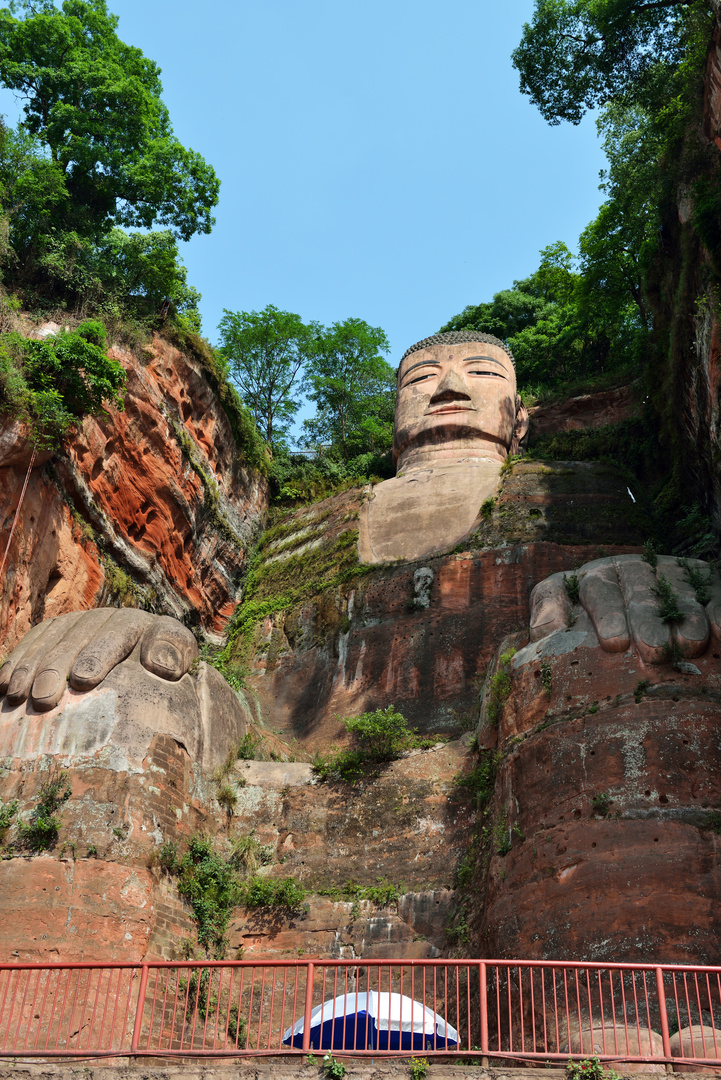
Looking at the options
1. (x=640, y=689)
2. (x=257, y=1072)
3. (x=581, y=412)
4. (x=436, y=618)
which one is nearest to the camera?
(x=257, y=1072)

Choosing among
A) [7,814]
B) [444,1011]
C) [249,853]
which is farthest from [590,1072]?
[7,814]

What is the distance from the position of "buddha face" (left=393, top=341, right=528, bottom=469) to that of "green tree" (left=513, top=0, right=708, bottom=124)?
22.3 ft

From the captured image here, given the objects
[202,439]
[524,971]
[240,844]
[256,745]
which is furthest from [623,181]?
[524,971]

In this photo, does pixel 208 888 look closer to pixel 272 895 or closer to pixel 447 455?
pixel 272 895

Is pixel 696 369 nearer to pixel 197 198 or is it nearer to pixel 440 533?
pixel 440 533

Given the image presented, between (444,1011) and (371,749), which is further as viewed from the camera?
(371,749)

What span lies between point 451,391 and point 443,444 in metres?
1.33

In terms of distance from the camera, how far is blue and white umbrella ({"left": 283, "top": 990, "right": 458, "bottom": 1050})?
8766 millimetres

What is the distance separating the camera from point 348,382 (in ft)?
119

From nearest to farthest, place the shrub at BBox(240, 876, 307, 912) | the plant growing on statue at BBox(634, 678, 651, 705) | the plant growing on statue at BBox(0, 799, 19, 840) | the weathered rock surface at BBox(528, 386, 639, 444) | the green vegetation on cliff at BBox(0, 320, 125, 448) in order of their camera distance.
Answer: the plant growing on statue at BBox(634, 678, 651, 705) → the plant growing on statue at BBox(0, 799, 19, 840) → the shrub at BBox(240, 876, 307, 912) → the green vegetation on cliff at BBox(0, 320, 125, 448) → the weathered rock surface at BBox(528, 386, 639, 444)

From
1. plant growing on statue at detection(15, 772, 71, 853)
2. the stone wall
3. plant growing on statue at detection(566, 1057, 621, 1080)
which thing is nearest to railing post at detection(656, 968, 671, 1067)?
plant growing on statue at detection(566, 1057, 621, 1080)

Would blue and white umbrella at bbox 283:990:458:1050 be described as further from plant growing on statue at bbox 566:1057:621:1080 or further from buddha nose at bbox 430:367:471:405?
buddha nose at bbox 430:367:471:405

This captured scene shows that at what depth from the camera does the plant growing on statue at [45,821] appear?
1264 centimetres

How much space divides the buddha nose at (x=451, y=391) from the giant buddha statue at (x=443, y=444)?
23 millimetres
